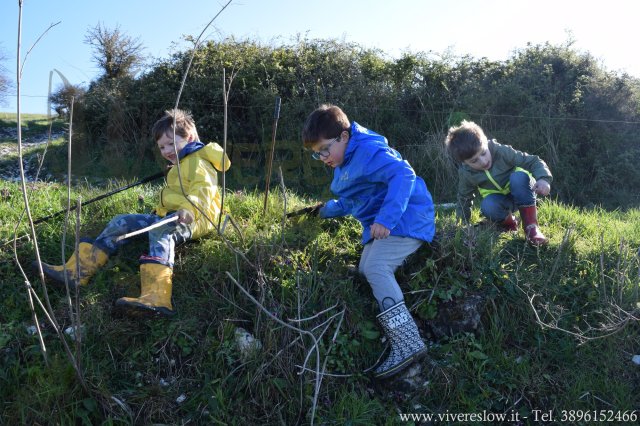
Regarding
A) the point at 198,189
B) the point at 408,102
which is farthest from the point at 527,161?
the point at 408,102

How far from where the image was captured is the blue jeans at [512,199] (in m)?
4.19

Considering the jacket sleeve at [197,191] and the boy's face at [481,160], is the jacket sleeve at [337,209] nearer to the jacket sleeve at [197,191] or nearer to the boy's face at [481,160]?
the jacket sleeve at [197,191]

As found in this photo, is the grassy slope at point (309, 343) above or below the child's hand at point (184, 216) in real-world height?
below

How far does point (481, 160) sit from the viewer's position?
426cm

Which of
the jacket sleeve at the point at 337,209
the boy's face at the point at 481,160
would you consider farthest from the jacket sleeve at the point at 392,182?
the boy's face at the point at 481,160

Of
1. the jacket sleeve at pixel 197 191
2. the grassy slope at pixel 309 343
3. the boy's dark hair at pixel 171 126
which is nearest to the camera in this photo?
the grassy slope at pixel 309 343

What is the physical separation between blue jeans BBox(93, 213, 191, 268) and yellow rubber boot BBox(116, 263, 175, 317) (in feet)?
0.22

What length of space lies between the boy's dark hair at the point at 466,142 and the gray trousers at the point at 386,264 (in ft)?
3.42

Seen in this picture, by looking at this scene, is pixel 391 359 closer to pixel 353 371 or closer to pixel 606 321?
pixel 353 371

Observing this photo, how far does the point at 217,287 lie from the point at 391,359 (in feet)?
3.99

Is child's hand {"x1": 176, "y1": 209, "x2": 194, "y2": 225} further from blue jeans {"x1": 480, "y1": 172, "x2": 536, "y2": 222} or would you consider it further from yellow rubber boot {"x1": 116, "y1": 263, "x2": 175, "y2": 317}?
blue jeans {"x1": 480, "y1": 172, "x2": 536, "y2": 222}

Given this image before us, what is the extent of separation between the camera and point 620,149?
766 cm

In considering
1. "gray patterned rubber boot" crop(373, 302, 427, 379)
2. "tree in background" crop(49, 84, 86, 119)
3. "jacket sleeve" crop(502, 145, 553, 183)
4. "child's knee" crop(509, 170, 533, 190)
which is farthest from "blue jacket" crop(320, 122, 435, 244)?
"tree in background" crop(49, 84, 86, 119)

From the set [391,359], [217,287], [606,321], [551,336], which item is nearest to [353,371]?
[391,359]
